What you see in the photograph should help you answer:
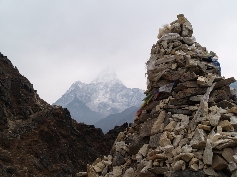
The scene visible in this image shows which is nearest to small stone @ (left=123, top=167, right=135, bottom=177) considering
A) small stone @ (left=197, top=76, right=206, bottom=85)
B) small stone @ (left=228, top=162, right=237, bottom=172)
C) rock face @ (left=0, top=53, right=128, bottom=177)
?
small stone @ (left=228, top=162, right=237, bottom=172)

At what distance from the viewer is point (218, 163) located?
24.5 ft

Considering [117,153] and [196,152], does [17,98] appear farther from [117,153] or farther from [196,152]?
[196,152]

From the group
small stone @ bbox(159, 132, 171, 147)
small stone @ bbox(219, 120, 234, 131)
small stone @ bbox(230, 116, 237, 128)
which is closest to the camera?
small stone @ bbox(219, 120, 234, 131)

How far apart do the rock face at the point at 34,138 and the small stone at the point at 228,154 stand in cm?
2835

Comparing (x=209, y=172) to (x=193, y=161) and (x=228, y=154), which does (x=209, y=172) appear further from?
(x=228, y=154)

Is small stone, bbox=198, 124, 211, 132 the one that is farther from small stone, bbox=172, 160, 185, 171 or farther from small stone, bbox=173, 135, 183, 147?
small stone, bbox=172, 160, 185, 171

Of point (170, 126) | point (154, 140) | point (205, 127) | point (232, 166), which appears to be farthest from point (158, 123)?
point (232, 166)

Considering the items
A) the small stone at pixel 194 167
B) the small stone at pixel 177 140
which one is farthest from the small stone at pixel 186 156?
the small stone at pixel 177 140

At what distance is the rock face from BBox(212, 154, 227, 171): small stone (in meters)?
28.1

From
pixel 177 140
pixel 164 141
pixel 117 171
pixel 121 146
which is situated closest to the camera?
pixel 177 140

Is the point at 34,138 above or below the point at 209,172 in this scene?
above

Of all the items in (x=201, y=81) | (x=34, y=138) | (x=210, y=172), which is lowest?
(x=210, y=172)

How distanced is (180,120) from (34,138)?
141ft

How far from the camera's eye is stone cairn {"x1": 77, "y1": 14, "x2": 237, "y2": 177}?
7836mm
